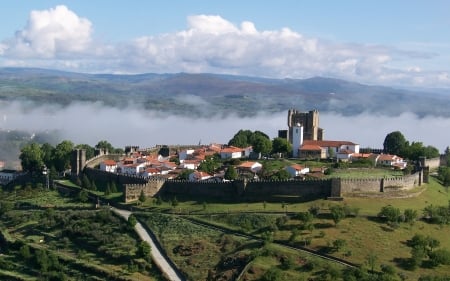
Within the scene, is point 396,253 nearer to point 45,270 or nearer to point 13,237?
point 45,270

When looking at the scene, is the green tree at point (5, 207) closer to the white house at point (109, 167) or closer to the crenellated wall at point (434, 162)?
the white house at point (109, 167)

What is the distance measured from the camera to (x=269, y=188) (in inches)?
2790

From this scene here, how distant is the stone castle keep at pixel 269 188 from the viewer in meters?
68.9

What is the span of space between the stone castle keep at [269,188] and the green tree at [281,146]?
19080 millimetres

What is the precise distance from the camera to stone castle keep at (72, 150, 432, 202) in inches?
2712

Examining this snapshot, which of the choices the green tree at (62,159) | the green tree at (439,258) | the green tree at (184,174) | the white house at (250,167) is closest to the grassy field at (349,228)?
the green tree at (439,258)

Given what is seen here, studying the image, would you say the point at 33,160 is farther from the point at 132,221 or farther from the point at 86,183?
the point at 132,221

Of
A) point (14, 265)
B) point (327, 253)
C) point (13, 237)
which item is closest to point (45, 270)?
point (14, 265)

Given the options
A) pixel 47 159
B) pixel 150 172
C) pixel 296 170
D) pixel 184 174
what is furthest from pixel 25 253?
pixel 47 159

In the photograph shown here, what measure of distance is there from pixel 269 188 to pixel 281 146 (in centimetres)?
2107

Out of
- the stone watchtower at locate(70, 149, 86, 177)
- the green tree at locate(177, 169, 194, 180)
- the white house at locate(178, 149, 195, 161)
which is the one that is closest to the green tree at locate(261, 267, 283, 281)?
the green tree at locate(177, 169, 194, 180)

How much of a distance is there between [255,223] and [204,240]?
5081 mm

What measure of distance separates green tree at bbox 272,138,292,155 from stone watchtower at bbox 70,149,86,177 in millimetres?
24024

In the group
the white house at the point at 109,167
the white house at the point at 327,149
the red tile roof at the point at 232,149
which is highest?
the white house at the point at 327,149
